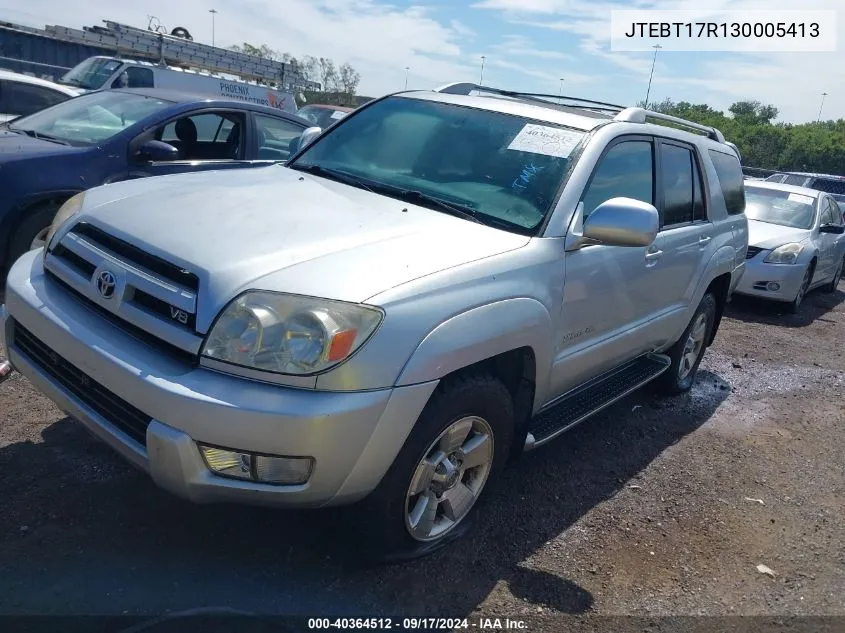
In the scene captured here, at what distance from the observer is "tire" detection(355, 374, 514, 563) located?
8.48 feet

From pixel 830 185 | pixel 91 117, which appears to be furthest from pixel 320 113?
pixel 830 185

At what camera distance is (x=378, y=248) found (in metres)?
2.68

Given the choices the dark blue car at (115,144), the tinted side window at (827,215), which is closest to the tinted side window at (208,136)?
the dark blue car at (115,144)

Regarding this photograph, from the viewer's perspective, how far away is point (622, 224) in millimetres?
3055

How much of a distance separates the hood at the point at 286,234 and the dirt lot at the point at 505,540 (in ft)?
3.15

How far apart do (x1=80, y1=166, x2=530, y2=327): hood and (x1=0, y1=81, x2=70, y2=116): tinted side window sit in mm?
7511

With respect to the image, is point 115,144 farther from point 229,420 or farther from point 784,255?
point 784,255

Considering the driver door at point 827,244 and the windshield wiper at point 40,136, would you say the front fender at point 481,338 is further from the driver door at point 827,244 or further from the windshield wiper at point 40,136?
the driver door at point 827,244

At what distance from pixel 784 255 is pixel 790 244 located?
0.26m

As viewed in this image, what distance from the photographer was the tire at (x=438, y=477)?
258cm

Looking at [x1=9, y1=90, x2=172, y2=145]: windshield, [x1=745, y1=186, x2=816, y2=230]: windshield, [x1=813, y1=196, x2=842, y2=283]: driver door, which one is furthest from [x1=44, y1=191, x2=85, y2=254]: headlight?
[x1=813, y1=196, x2=842, y2=283]: driver door

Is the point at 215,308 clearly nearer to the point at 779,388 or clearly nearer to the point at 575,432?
the point at 575,432

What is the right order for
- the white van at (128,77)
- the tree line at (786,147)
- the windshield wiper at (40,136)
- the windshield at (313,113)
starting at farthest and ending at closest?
the tree line at (786,147)
the windshield at (313,113)
the white van at (128,77)
the windshield wiper at (40,136)

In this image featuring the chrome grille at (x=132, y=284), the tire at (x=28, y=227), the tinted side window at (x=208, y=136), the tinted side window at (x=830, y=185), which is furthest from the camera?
the tinted side window at (x=830, y=185)
